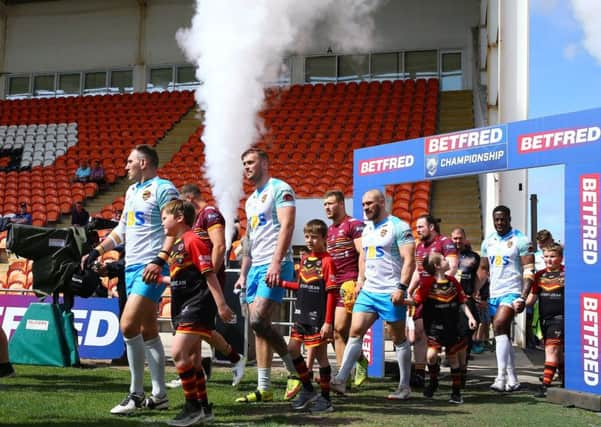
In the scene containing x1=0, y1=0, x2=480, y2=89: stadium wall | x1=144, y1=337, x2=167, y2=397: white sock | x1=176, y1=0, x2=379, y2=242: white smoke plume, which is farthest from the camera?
x1=0, y1=0, x2=480, y2=89: stadium wall

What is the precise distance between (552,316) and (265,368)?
10.9ft

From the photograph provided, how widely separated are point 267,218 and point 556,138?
2.97 metres

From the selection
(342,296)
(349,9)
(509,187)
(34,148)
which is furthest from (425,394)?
(34,148)

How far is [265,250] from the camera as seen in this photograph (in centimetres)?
600

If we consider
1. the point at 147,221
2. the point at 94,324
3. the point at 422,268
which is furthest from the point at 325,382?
the point at 94,324

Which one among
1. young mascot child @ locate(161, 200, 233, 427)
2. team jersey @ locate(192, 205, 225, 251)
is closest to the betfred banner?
team jersey @ locate(192, 205, 225, 251)

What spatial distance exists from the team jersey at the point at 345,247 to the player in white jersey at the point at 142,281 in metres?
2.04

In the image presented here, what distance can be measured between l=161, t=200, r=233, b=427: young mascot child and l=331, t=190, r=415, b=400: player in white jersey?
1586mm

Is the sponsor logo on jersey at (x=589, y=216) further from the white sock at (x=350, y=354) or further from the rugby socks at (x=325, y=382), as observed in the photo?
the rugby socks at (x=325, y=382)

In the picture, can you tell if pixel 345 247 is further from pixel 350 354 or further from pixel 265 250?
pixel 265 250

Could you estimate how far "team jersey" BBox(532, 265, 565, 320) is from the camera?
7672 mm

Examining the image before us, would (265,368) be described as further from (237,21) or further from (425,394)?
(237,21)

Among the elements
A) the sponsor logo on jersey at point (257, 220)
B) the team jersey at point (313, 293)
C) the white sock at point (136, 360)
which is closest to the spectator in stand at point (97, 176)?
the team jersey at point (313, 293)

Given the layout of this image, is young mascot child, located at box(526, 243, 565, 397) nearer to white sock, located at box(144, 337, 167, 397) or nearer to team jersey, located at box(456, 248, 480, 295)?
team jersey, located at box(456, 248, 480, 295)
